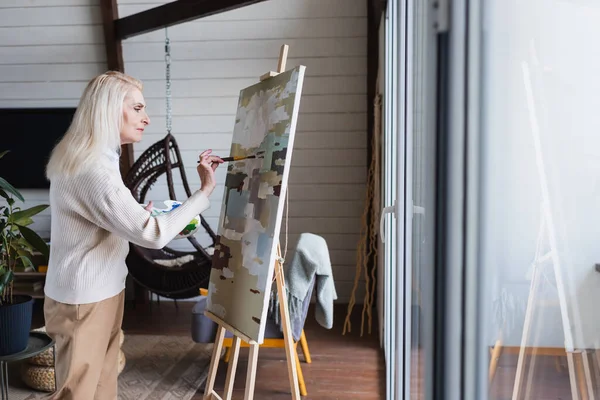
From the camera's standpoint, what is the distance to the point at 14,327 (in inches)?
98.9

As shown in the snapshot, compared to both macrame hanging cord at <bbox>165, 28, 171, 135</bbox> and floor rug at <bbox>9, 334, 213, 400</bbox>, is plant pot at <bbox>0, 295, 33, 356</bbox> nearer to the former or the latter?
floor rug at <bbox>9, 334, 213, 400</bbox>

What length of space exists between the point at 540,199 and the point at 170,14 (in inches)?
142

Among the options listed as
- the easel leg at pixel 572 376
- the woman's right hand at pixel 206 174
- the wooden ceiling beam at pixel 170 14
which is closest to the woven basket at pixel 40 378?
the woman's right hand at pixel 206 174

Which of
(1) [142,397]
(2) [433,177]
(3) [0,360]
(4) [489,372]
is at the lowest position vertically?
(1) [142,397]

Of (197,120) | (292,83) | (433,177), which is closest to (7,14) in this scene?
(197,120)

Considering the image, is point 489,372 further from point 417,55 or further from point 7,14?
point 7,14

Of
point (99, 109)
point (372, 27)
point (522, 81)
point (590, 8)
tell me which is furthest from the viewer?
point (372, 27)

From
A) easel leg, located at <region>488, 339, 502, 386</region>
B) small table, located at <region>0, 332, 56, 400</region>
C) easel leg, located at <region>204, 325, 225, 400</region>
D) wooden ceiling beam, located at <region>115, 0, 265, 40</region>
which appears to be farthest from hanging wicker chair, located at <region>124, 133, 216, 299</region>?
easel leg, located at <region>488, 339, 502, 386</region>

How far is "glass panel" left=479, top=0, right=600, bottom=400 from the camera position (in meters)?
0.63

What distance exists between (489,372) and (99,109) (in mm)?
1605

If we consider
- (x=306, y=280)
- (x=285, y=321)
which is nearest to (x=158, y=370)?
(x=306, y=280)

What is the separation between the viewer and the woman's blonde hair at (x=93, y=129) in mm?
1932

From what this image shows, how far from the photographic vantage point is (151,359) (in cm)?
349

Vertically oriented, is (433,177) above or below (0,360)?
above
